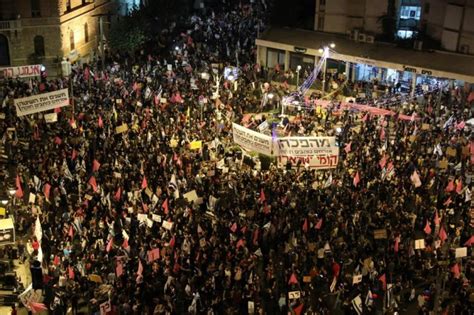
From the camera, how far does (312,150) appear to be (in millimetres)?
23906

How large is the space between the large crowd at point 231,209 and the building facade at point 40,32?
1084 cm

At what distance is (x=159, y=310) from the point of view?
1747cm

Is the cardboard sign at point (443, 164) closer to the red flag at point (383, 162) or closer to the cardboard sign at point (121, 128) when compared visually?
the red flag at point (383, 162)

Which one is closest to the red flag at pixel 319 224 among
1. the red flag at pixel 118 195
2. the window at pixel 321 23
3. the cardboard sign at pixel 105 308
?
the red flag at pixel 118 195

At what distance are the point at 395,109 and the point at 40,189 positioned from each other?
18.8m

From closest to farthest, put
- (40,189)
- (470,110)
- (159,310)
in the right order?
(159,310) → (40,189) → (470,110)

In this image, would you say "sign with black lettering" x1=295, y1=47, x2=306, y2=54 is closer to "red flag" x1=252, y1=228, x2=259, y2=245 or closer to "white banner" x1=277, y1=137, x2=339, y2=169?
"white banner" x1=277, y1=137, x2=339, y2=169

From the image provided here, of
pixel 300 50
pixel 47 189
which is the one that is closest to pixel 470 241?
pixel 47 189

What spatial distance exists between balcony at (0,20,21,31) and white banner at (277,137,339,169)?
2681 centimetres

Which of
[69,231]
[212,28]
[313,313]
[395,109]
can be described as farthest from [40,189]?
[212,28]

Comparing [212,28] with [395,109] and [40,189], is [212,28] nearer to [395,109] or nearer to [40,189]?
[395,109]

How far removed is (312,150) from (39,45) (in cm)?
2812

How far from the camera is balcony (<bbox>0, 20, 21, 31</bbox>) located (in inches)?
1720

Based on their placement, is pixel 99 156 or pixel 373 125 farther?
pixel 373 125
